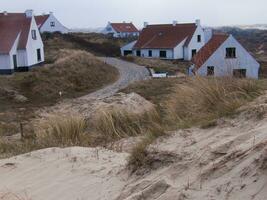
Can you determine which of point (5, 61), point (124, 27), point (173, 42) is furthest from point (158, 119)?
point (124, 27)

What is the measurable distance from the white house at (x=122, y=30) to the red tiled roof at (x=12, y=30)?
2187 inches

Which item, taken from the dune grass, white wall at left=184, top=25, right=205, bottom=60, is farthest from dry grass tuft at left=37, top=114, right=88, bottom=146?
white wall at left=184, top=25, right=205, bottom=60

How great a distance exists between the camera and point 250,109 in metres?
5.77

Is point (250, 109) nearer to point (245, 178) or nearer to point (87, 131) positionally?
point (245, 178)

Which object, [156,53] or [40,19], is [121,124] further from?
[40,19]

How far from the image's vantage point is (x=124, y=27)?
328 ft

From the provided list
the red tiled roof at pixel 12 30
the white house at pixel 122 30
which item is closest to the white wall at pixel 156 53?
the red tiled roof at pixel 12 30

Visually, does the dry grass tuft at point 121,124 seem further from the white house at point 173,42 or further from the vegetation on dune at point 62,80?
the white house at point 173,42

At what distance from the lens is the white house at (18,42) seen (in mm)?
39562

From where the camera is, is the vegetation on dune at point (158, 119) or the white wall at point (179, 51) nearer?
the vegetation on dune at point (158, 119)

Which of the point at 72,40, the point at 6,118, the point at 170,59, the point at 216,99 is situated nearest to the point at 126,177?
the point at 216,99

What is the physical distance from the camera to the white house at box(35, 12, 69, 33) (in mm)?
76269

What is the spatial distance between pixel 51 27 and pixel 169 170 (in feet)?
247

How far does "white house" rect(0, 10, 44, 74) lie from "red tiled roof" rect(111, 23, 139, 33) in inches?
2220
